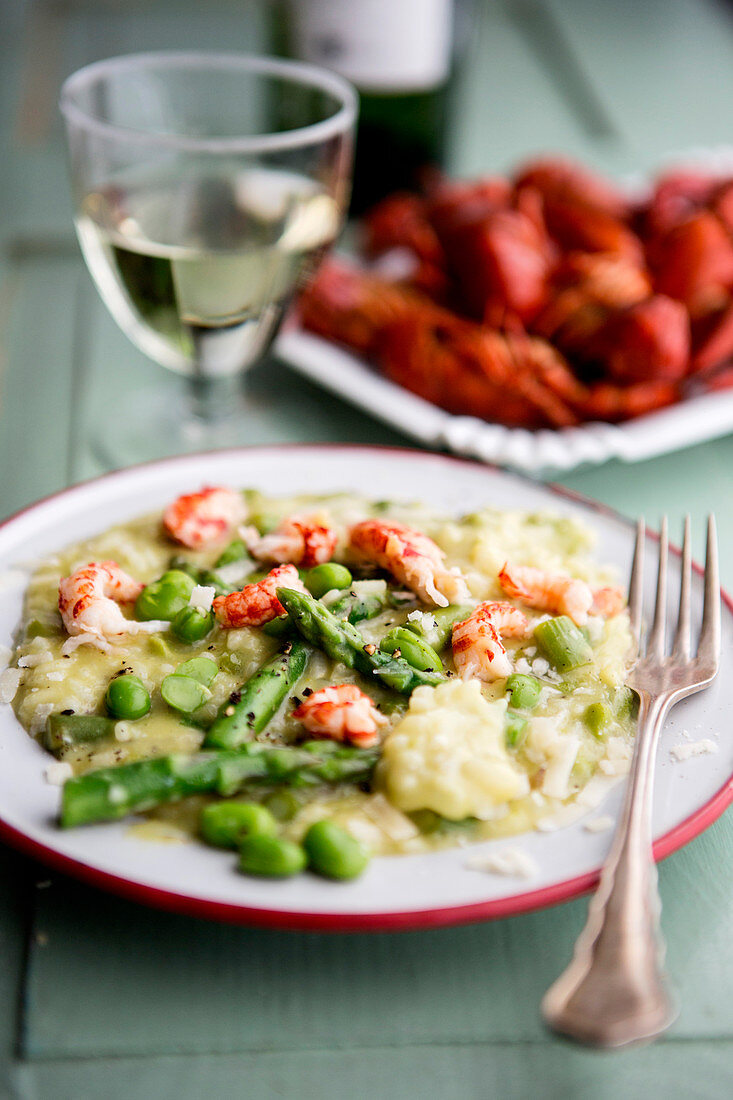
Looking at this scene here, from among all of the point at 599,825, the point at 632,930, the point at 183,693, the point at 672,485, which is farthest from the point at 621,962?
the point at 672,485

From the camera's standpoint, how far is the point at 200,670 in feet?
5.58

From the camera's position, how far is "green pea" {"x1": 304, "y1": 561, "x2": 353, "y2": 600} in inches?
74.6

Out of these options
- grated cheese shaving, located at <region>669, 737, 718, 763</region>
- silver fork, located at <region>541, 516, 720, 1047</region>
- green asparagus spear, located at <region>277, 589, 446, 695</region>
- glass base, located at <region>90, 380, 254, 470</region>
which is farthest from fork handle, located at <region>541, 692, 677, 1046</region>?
glass base, located at <region>90, 380, 254, 470</region>

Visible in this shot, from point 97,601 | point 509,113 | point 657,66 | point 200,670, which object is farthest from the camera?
point 657,66

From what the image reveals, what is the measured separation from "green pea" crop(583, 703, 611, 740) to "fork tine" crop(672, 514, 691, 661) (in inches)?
8.7

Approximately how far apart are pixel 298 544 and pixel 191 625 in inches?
11.5

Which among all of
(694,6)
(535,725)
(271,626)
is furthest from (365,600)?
(694,6)

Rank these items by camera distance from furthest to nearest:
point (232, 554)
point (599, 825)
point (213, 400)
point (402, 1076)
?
1. point (213, 400)
2. point (232, 554)
3. point (599, 825)
4. point (402, 1076)

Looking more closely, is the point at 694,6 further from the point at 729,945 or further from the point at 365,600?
the point at 729,945

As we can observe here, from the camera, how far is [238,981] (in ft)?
4.75

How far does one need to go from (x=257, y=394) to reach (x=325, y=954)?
6.36 ft

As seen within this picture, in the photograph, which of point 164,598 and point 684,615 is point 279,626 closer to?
point 164,598

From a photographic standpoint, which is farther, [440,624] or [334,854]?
[440,624]

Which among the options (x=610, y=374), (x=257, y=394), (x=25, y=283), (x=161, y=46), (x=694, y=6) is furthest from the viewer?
(x=694, y=6)
